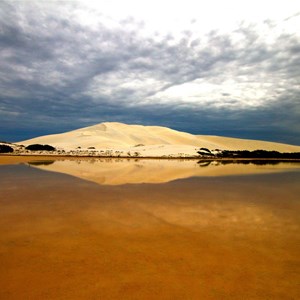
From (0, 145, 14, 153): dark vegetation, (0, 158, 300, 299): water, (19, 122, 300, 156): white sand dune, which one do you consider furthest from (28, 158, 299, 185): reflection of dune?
(19, 122, 300, 156): white sand dune

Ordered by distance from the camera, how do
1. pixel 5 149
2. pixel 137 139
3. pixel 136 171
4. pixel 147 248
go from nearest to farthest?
pixel 147 248 < pixel 136 171 < pixel 5 149 < pixel 137 139

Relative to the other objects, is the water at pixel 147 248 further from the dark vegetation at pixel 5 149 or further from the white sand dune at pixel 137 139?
the white sand dune at pixel 137 139

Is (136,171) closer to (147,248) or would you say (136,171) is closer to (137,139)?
(147,248)

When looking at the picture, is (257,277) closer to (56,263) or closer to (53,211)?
(56,263)

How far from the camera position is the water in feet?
11.8

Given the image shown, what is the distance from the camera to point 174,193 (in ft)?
33.3

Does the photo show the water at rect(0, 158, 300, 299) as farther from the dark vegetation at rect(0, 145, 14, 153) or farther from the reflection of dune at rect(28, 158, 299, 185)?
the dark vegetation at rect(0, 145, 14, 153)

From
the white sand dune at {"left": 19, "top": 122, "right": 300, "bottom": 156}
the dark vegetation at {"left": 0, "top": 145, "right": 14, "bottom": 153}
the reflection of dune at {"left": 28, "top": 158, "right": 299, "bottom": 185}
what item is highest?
the white sand dune at {"left": 19, "top": 122, "right": 300, "bottom": 156}

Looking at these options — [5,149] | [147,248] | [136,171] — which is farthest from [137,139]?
[147,248]

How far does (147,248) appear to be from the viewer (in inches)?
193

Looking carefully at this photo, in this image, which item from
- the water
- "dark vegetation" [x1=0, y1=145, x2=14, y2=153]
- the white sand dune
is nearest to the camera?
the water

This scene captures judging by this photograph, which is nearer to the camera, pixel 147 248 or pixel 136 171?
pixel 147 248

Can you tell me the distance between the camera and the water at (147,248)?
361cm

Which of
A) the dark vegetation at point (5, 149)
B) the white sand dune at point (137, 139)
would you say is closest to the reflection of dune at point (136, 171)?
the dark vegetation at point (5, 149)
